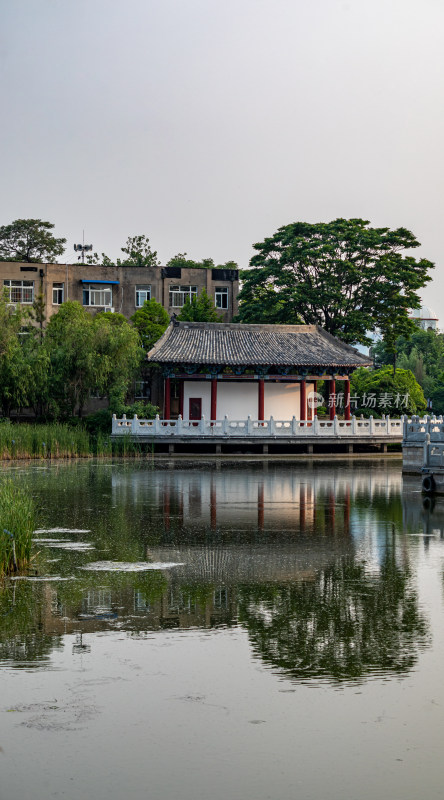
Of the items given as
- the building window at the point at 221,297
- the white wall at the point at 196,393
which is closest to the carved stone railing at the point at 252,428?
the white wall at the point at 196,393

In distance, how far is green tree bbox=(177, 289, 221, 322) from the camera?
53219 mm

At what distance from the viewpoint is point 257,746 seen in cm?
567

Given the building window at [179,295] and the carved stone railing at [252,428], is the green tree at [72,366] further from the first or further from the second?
the building window at [179,295]

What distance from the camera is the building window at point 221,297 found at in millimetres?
57531

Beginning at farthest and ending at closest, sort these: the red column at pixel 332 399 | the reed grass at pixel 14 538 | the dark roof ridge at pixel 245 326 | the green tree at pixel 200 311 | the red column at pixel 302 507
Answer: the green tree at pixel 200 311 < the dark roof ridge at pixel 245 326 < the red column at pixel 332 399 < the red column at pixel 302 507 < the reed grass at pixel 14 538

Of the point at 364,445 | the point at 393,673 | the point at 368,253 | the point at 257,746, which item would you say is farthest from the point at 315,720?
the point at 368,253

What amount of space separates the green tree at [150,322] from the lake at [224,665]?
35.8 m

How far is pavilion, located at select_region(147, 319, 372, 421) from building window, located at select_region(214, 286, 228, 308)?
398 inches

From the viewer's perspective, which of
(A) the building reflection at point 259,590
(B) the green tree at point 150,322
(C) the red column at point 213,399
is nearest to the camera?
(A) the building reflection at point 259,590

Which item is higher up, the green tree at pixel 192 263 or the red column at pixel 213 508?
the green tree at pixel 192 263

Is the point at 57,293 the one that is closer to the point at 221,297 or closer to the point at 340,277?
the point at 221,297

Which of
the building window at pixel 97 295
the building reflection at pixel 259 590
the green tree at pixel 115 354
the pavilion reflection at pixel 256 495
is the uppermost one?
the building window at pixel 97 295

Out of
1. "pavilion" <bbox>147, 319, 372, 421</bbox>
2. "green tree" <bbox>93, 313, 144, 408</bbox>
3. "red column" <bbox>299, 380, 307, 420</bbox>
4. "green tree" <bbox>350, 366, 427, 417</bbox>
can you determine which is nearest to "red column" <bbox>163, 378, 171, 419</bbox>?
"pavilion" <bbox>147, 319, 372, 421</bbox>

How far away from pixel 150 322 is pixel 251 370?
7309 millimetres
